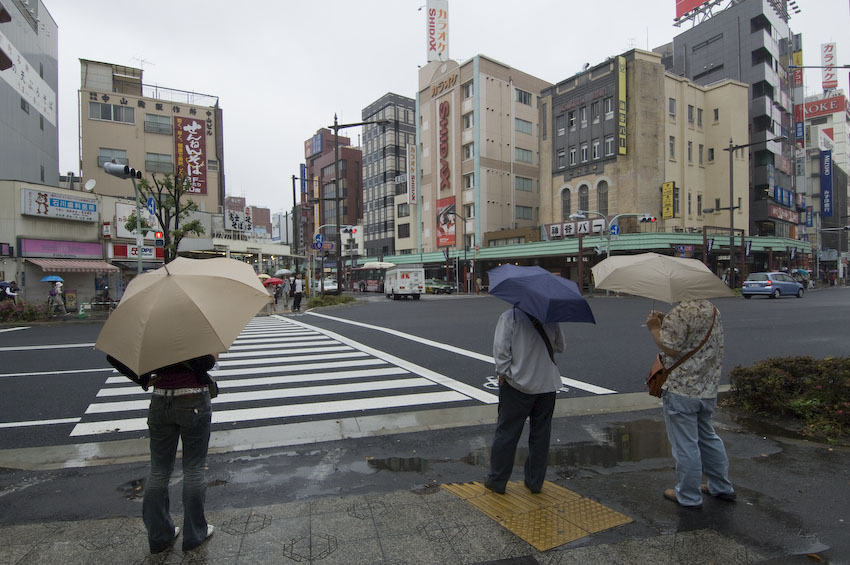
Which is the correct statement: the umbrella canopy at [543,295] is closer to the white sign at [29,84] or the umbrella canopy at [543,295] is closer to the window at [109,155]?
the white sign at [29,84]


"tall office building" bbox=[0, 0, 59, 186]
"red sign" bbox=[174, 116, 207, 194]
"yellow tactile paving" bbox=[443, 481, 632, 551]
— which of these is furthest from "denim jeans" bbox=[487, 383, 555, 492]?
"red sign" bbox=[174, 116, 207, 194]

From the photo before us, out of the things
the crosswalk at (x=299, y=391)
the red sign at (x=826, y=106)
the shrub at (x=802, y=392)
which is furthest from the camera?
the red sign at (x=826, y=106)

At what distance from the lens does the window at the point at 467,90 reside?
187 ft

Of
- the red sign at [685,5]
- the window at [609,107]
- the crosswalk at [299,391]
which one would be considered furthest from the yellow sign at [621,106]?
the crosswalk at [299,391]

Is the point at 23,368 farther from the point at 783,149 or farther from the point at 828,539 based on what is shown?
the point at 783,149

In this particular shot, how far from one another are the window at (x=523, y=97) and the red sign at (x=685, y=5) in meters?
24.8

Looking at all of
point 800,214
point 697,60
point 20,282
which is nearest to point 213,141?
point 20,282

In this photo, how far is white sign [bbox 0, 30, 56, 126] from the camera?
28145 millimetres

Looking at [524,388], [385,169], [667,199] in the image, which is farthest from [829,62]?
[524,388]

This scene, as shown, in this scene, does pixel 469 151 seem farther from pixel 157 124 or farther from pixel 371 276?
pixel 157 124

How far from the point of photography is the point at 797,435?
17.0ft

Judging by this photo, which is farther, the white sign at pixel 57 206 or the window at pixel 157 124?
the window at pixel 157 124

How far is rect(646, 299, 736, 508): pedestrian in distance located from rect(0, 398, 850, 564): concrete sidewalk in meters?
0.21

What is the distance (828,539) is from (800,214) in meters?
84.7
